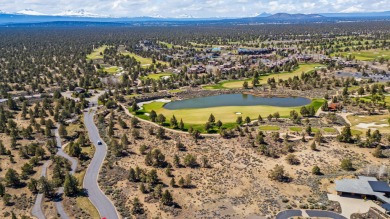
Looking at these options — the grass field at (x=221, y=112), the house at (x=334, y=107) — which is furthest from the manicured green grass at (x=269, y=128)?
the house at (x=334, y=107)

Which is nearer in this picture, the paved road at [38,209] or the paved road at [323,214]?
the paved road at [323,214]

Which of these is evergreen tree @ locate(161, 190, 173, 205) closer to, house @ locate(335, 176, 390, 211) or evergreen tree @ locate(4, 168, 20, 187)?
house @ locate(335, 176, 390, 211)

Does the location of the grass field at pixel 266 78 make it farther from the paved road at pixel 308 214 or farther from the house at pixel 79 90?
the paved road at pixel 308 214

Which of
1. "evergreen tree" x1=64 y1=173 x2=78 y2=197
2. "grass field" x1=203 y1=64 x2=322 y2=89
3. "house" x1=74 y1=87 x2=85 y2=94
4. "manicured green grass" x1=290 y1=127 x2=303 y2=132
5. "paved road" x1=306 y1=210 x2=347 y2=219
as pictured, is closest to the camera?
"paved road" x1=306 y1=210 x2=347 y2=219

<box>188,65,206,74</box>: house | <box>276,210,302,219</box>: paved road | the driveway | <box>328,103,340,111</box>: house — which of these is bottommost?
<box>276,210,302,219</box>: paved road

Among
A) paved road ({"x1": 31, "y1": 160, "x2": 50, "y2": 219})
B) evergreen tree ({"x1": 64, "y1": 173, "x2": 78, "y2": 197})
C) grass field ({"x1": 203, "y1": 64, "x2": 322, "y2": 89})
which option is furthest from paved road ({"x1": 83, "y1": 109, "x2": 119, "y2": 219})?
grass field ({"x1": 203, "y1": 64, "x2": 322, "y2": 89})

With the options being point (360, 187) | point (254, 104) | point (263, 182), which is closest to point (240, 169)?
point (263, 182)

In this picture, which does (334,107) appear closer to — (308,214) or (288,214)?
(308,214)

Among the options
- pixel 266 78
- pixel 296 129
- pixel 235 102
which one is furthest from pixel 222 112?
pixel 266 78
